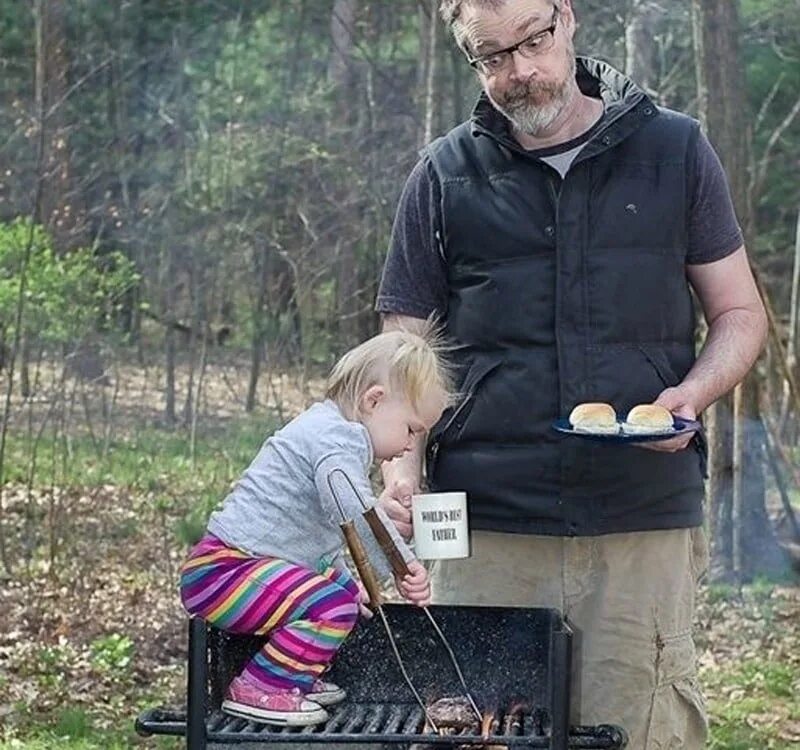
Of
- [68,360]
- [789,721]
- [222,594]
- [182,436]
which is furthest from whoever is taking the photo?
[182,436]

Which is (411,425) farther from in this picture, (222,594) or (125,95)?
(125,95)

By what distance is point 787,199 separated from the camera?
12.0 metres

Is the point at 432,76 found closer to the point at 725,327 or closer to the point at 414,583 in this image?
the point at 725,327

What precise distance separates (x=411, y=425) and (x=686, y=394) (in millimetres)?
483

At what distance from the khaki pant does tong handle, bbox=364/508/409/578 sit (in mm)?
477

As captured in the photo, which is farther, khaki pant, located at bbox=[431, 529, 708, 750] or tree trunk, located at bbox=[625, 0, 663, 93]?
tree trunk, located at bbox=[625, 0, 663, 93]

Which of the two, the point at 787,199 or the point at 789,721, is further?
the point at 787,199

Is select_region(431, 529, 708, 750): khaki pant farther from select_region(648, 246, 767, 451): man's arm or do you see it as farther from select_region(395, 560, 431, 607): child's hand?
select_region(395, 560, 431, 607): child's hand

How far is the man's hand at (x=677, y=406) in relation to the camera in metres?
2.67

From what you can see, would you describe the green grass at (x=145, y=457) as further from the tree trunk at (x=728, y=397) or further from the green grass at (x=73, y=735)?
the tree trunk at (x=728, y=397)

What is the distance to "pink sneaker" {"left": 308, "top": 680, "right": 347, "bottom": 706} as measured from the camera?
2.58 m

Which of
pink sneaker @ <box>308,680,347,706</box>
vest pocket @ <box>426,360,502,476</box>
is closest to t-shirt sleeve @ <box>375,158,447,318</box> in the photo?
vest pocket @ <box>426,360,502,476</box>


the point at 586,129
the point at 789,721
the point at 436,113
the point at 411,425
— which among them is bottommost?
the point at 789,721

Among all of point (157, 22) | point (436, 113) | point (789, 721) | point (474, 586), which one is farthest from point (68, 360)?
point (474, 586)
